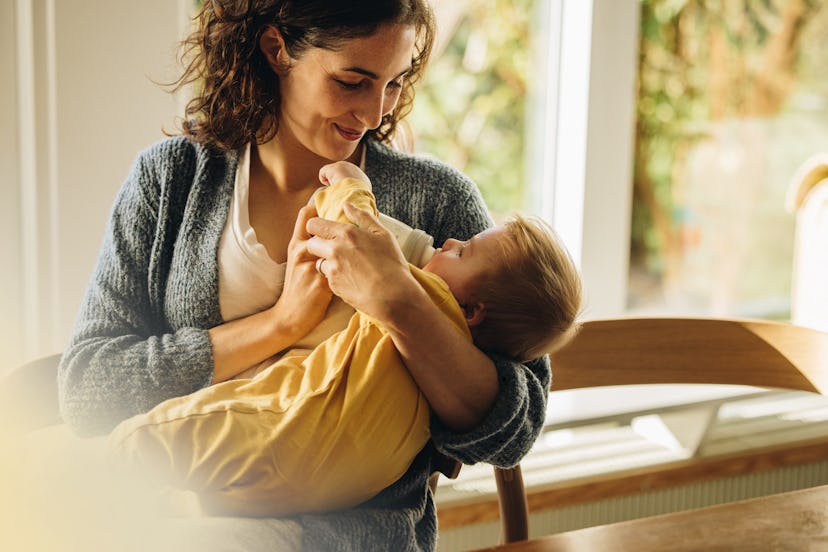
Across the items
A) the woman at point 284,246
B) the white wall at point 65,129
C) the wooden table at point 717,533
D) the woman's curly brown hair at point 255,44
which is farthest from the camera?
the white wall at point 65,129

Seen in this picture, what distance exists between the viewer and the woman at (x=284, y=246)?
1.11 metres

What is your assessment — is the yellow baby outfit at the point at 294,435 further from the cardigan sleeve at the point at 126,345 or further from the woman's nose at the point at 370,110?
the woman's nose at the point at 370,110

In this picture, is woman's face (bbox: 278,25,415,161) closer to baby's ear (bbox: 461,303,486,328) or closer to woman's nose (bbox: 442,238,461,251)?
woman's nose (bbox: 442,238,461,251)

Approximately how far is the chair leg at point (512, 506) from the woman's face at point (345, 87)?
54 cm

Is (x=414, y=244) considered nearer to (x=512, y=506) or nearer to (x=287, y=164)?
(x=287, y=164)

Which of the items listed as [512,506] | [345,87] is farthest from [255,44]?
[512,506]

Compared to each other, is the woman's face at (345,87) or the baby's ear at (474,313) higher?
the woman's face at (345,87)

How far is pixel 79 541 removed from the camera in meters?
0.33

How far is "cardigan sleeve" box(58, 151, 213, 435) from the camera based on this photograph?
121cm

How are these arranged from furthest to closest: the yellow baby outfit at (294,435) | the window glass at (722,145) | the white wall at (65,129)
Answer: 1. the window glass at (722,145)
2. the white wall at (65,129)
3. the yellow baby outfit at (294,435)

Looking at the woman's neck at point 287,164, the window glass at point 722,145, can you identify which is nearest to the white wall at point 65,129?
the woman's neck at point 287,164

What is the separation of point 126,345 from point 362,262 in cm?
39

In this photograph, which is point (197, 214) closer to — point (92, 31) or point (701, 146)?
point (92, 31)

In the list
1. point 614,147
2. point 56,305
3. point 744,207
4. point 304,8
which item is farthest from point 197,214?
point 744,207
